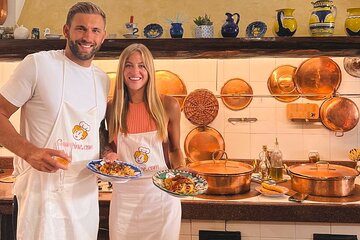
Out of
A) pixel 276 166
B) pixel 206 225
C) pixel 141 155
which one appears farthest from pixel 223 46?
pixel 206 225

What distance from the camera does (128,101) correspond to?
2281mm

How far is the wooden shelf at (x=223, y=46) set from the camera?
2912 millimetres

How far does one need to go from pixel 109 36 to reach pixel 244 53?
105 cm

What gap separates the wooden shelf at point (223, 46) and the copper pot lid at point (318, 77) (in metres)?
0.24

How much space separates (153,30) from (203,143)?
1.04 metres

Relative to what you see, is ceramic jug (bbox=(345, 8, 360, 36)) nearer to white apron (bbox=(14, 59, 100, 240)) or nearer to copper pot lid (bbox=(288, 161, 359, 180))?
copper pot lid (bbox=(288, 161, 359, 180))

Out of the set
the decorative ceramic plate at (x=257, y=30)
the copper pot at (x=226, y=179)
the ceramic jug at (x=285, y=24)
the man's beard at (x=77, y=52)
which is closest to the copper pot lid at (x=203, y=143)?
the copper pot at (x=226, y=179)

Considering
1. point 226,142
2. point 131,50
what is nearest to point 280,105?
point 226,142

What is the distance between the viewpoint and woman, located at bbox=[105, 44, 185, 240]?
2180 millimetres

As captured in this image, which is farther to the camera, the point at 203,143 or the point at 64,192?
the point at 203,143

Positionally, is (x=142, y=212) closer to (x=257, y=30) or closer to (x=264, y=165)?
(x=264, y=165)

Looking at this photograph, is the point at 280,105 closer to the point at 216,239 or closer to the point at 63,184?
the point at 216,239

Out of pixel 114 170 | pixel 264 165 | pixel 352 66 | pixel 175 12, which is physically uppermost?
pixel 175 12

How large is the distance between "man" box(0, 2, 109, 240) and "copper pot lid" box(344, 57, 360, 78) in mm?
2318
